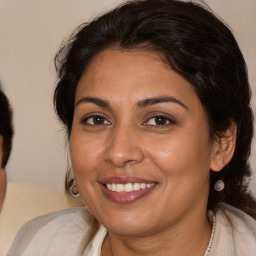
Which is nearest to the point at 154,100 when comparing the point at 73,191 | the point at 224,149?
the point at 224,149

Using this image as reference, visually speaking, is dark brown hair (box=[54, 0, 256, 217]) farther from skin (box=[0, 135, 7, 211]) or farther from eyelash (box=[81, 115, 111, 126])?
skin (box=[0, 135, 7, 211])

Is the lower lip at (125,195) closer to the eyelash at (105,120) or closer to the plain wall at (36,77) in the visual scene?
the eyelash at (105,120)

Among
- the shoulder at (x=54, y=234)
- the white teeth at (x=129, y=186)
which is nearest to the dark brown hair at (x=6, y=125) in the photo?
the shoulder at (x=54, y=234)

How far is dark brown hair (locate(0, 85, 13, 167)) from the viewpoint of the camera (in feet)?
4.75

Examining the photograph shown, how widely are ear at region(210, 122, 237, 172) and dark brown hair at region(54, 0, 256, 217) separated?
0.05 feet

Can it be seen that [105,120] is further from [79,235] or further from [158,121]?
[79,235]

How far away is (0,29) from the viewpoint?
4.79 feet

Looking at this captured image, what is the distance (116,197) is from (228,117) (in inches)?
10.6

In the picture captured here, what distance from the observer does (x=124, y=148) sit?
1.08 meters

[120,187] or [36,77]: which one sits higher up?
[36,77]

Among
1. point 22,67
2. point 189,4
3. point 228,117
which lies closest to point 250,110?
point 228,117

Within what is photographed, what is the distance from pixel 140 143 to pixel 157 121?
56 mm

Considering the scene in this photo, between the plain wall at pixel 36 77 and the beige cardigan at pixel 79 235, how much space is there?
0.09m

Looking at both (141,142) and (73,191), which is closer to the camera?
(141,142)
